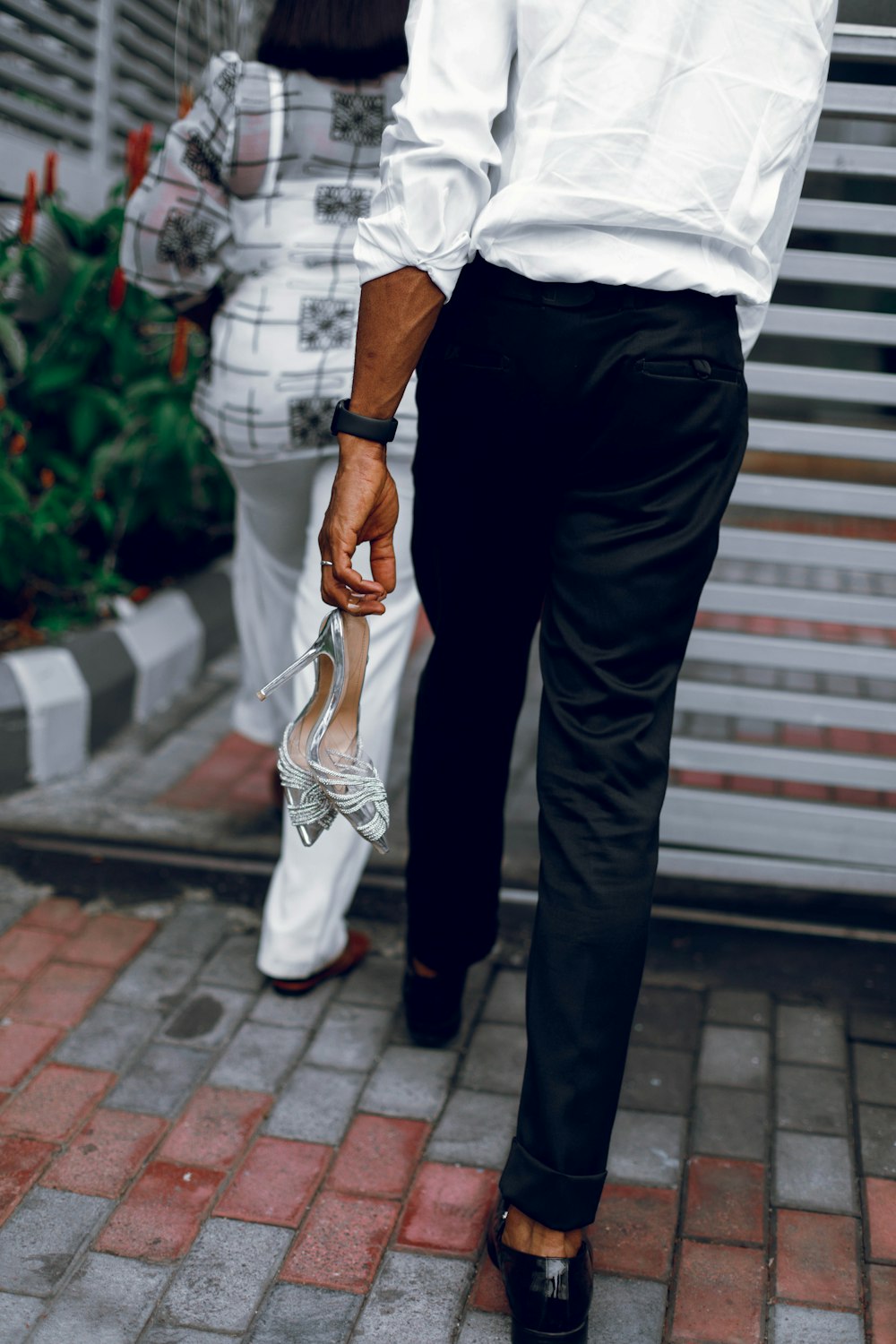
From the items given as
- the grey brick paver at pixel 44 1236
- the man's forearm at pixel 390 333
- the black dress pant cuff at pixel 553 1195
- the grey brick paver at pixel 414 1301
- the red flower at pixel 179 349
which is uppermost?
the man's forearm at pixel 390 333

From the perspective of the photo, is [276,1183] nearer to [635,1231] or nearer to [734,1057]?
[635,1231]

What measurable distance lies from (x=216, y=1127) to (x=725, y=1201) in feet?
2.60

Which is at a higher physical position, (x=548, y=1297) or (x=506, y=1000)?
(x=548, y=1297)

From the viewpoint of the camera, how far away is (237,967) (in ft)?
8.73

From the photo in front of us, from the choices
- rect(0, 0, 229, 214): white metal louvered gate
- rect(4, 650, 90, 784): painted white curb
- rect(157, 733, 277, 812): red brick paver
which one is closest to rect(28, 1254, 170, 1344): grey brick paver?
rect(157, 733, 277, 812): red brick paver

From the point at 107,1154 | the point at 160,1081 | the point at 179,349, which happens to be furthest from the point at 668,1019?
the point at 179,349

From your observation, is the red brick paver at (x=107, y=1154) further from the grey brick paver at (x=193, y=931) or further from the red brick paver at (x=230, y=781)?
→ the red brick paver at (x=230, y=781)

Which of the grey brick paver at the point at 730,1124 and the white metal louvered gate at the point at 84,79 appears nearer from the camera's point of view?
the grey brick paver at the point at 730,1124

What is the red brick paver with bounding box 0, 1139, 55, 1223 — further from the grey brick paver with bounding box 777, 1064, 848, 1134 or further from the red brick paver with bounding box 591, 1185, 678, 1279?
the grey brick paver with bounding box 777, 1064, 848, 1134

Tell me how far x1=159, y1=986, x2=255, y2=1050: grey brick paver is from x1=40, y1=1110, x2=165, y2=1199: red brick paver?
0.76ft

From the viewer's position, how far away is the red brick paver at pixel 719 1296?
1771 mm

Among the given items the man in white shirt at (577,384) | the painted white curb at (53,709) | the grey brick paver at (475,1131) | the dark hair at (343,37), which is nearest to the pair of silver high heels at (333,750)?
the man in white shirt at (577,384)

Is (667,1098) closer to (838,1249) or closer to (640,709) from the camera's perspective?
(838,1249)

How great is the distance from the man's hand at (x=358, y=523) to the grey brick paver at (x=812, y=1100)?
1.15 metres
